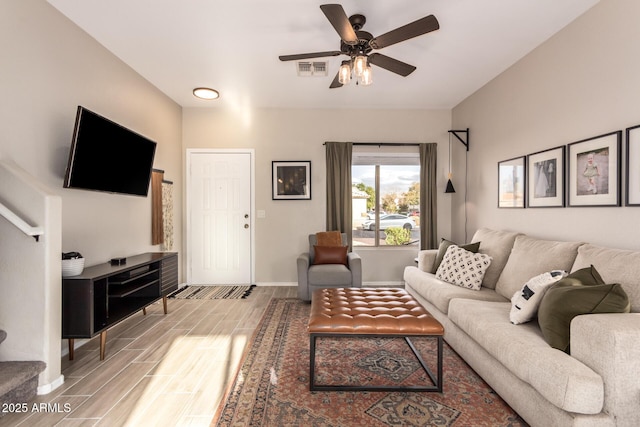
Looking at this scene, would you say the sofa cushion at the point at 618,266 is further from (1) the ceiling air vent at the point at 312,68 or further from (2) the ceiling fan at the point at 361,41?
(1) the ceiling air vent at the point at 312,68

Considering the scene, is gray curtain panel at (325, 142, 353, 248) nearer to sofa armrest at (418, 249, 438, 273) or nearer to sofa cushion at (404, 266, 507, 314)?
sofa armrest at (418, 249, 438, 273)

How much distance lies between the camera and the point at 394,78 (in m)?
3.59

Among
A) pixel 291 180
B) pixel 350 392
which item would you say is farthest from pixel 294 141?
pixel 350 392

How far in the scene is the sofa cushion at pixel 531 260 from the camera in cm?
228

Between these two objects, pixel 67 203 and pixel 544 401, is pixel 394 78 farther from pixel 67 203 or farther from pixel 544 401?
pixel 67 203

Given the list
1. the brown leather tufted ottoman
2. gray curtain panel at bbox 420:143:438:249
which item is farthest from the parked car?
the brown leather tufted ottoman

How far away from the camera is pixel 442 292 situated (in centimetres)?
278

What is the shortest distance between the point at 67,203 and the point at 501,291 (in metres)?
3.76

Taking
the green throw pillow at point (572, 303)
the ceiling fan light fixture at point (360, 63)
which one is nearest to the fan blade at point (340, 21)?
the ceiling fan light fixture at point (360, 63)

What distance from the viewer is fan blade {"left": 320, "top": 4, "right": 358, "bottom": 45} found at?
5.94 feet

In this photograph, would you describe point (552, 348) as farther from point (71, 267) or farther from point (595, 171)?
point (71, 267)

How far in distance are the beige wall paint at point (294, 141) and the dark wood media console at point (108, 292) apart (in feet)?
5.14

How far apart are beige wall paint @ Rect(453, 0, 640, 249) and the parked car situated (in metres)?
1.08

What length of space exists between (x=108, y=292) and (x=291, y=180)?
2.75m
